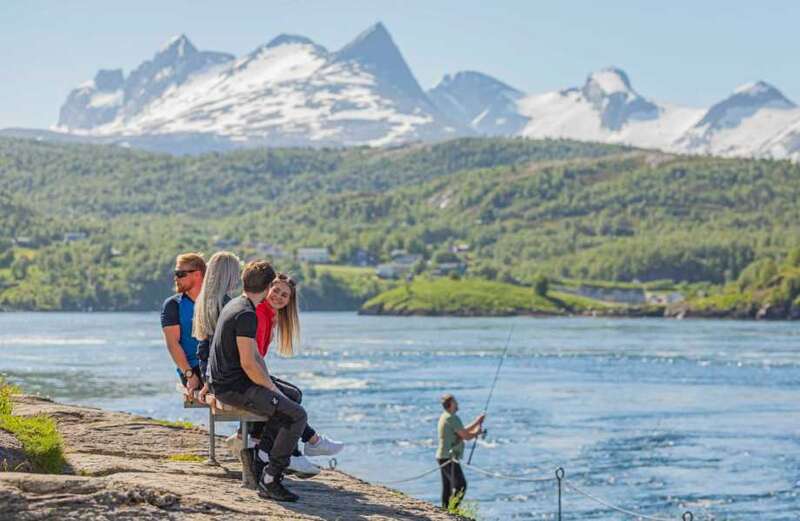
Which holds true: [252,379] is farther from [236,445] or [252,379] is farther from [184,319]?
[184,319]

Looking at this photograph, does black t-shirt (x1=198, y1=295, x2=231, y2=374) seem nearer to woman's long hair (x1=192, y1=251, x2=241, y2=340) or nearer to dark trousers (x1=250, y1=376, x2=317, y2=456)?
woman's long hair (x1=192, y1=251, x2=241, y2=340)

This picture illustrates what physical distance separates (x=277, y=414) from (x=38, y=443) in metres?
1.89

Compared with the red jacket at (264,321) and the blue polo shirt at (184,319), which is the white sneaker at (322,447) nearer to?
the red jacket at (264,321)

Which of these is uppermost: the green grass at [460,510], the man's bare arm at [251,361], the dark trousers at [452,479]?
the man's bare arm at [251,361]

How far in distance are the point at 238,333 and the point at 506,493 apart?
21.9 m

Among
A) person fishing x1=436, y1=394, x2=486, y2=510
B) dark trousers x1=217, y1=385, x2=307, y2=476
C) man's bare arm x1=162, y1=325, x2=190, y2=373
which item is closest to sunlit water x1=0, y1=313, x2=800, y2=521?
person fishing x1=436, y1=394, x2=486, y2=510

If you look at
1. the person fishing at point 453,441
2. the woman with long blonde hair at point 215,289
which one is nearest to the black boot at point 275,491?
the woman with long blonde hair at point 215,289

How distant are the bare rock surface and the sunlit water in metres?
14.3

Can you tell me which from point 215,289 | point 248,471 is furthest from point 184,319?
point 248,471

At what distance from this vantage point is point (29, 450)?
452 inches

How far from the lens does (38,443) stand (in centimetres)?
1167

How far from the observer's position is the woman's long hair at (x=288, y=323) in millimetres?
12758

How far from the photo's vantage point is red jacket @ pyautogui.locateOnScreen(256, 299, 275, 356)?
12.7 metres

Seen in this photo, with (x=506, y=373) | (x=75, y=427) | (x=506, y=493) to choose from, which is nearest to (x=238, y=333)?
(x=75, y=427)
